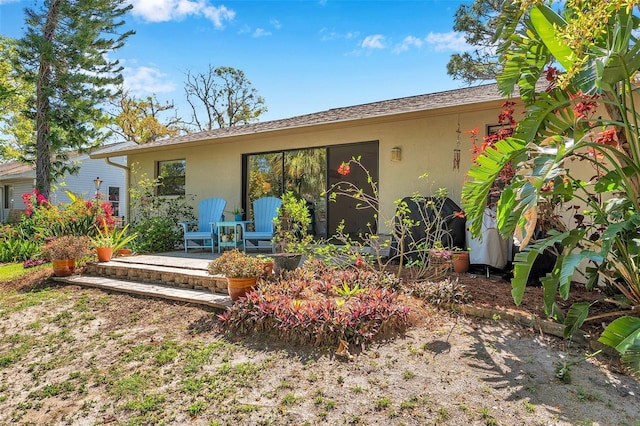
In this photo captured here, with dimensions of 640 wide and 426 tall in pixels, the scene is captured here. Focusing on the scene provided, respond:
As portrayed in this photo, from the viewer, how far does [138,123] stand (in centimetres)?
2322

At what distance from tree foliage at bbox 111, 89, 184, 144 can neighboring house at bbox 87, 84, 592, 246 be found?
13959mm

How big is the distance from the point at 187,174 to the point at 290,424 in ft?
27.2

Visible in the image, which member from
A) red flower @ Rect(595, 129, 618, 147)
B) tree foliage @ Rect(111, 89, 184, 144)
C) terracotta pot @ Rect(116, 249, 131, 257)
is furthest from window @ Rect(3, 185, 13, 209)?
red flower @ Rect(595, 129, 618, 147)

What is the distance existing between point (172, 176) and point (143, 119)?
620 inches

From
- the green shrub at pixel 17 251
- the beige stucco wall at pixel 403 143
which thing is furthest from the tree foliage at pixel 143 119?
the beige stucco wall at pixel 403 143

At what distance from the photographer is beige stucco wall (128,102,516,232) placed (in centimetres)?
594

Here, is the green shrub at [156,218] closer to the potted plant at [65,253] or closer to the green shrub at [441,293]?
the potted plant at [65,253]

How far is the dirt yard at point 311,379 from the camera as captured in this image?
7.50 feet

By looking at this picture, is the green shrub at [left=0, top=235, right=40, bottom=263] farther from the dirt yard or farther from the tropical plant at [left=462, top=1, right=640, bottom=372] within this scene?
the tropical plant at [left=462, top=1, right=640, bottom=372]

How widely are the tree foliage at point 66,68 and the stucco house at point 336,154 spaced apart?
13.4 ft

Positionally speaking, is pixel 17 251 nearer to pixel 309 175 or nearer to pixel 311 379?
pixel 309 175

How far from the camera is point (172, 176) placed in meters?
9.95

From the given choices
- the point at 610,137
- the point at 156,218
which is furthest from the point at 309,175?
the point at 610,137

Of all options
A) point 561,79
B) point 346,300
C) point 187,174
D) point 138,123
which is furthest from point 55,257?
point 138,123
